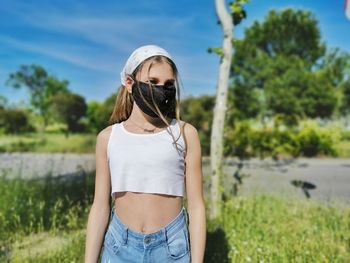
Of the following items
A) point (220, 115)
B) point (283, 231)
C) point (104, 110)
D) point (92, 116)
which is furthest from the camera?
point (92, 116)

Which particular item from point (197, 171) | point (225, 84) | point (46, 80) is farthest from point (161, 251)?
point (46, 80)

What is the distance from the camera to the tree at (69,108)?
1891 cm

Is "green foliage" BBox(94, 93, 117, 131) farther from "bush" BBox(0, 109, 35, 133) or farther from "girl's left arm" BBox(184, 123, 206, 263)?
"girl's left arm" BBox(184, 123, 206, 263)

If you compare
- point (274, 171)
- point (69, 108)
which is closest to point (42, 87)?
point (69, 108)

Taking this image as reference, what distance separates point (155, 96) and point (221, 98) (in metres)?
3.70

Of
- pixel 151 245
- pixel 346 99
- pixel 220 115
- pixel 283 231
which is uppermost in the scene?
pixel 346 99

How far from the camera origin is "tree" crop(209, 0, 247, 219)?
5590 millimetres

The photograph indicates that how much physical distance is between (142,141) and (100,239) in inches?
17.4

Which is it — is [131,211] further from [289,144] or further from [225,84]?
[289,144]

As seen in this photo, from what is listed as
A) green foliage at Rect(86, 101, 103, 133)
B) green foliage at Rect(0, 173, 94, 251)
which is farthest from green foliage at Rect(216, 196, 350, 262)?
green foliage at Rect(86, 101, 103, 133)

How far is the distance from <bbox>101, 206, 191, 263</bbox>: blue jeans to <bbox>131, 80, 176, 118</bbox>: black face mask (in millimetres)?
436

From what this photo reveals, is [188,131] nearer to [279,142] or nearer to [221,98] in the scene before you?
[221,98]

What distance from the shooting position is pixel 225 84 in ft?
18.5

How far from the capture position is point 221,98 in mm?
5637
